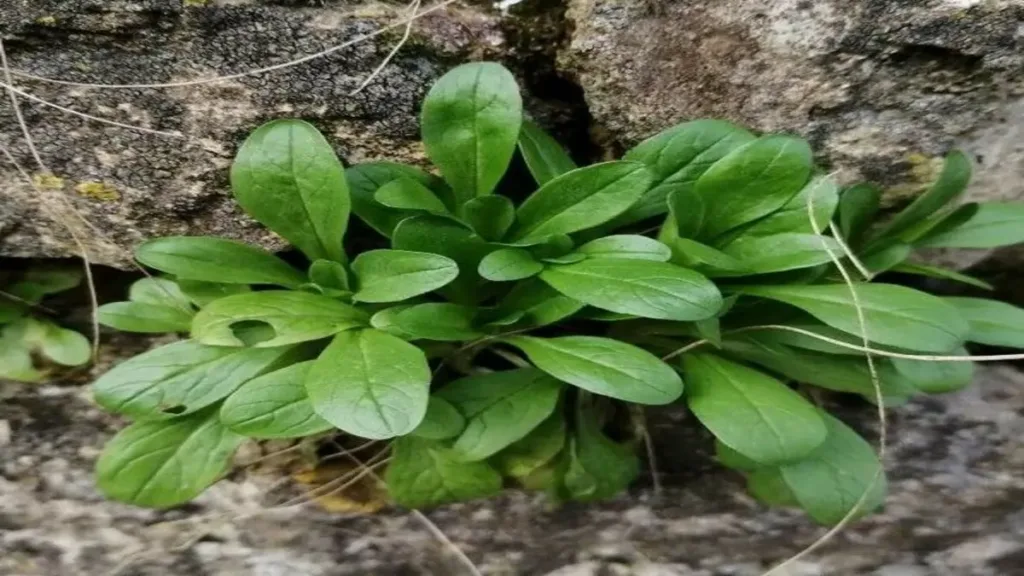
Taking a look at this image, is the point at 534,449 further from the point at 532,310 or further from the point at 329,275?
the point at 329,275

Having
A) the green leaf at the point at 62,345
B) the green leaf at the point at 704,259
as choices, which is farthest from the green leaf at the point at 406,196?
the green leaf at the point at 62,345

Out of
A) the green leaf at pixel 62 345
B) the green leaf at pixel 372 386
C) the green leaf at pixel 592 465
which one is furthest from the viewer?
the green leaf at pixel 62 345

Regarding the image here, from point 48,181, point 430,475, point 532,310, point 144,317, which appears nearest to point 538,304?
point 532,310

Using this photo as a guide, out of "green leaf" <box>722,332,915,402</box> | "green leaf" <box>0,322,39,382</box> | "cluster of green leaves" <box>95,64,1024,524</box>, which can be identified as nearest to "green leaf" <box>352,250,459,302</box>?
"cluster of green leaves" <box>95,64,1024,524</box>

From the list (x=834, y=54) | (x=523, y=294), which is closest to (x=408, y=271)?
(x=523, y=294)

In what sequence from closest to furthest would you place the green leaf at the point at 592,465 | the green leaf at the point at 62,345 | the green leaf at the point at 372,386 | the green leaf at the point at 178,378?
the green leaf at the point at 372,386 → the green leaf at the point at 178,378 → the green leaf at the point at 592,465 → the green leaf at the point at 62,345

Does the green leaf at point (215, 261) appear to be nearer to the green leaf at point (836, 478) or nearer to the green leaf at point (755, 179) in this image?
the green leaf at point (755, 179)

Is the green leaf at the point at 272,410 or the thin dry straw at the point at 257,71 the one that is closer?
the green leaf at the point at 272,410
